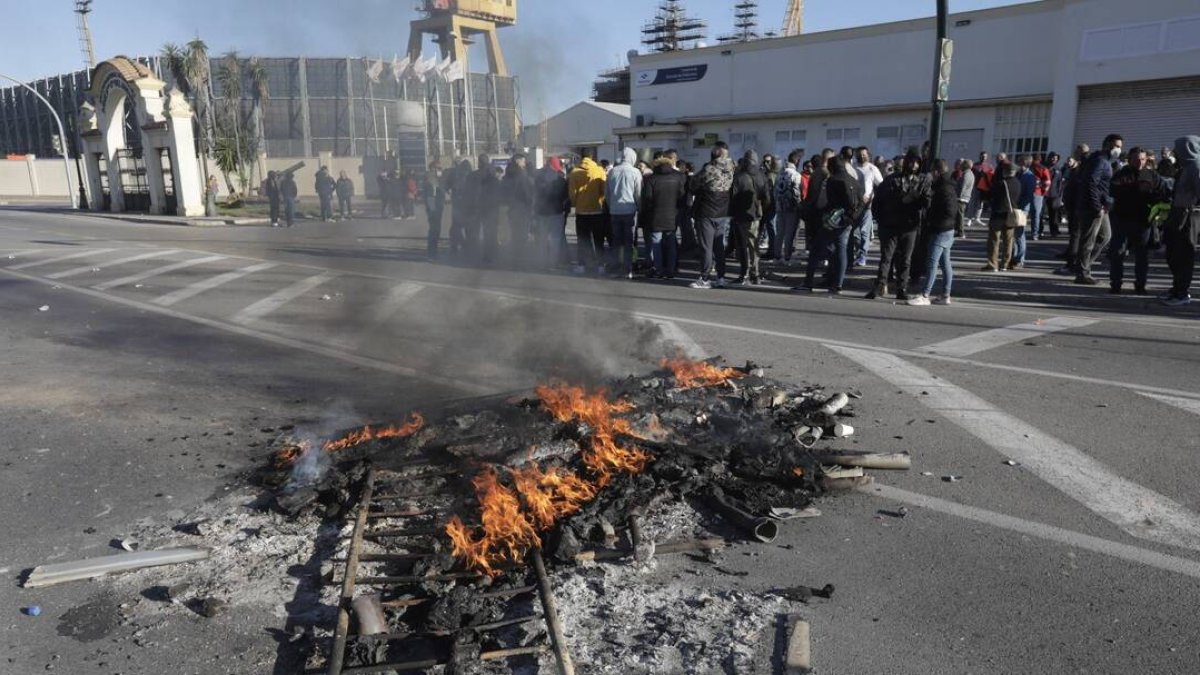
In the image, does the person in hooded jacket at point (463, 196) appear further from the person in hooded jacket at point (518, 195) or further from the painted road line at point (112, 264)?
the painted road line at point (112, 264)

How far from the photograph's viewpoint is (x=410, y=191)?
2838 cm

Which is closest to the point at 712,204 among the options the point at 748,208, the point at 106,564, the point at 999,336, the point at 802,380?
the point at 748,208

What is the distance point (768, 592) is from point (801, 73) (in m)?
29.2

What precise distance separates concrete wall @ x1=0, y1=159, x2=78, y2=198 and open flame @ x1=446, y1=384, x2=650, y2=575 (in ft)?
205

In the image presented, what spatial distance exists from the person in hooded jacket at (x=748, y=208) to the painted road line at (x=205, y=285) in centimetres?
787

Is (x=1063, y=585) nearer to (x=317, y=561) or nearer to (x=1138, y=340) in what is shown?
(x=317, y=561)

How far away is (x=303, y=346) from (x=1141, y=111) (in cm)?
2181

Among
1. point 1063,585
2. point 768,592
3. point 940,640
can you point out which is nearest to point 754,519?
point 768,592

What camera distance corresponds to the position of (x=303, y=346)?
7.91m

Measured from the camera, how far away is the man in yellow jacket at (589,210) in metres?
12.2

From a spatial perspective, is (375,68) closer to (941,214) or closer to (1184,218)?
(941,214)

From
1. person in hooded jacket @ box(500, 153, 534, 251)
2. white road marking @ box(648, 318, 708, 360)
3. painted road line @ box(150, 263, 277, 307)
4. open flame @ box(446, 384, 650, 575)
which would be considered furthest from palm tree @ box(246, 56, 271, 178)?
open flame @ box(446, 384, 650, 575)

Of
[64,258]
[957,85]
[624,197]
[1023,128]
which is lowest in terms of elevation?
[64,258]

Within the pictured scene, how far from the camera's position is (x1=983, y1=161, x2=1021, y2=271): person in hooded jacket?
11.0m
